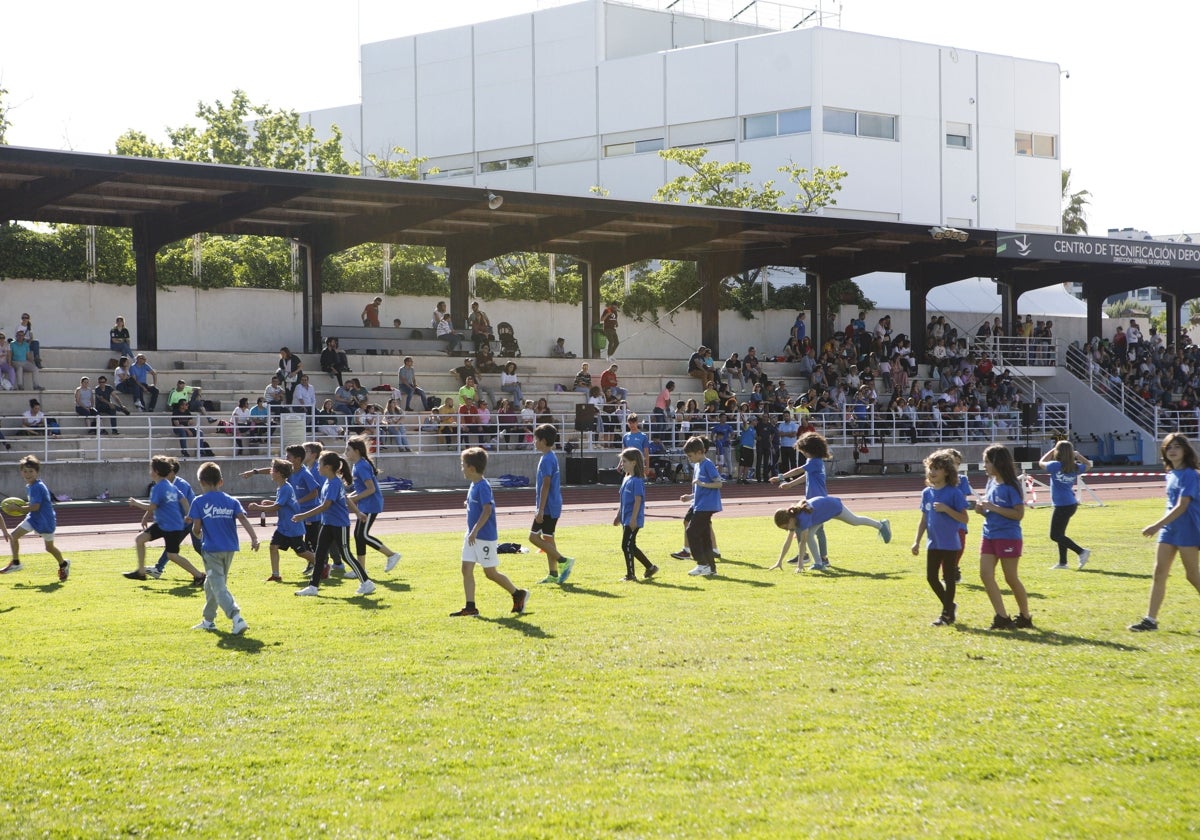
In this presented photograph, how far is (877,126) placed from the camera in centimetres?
6081

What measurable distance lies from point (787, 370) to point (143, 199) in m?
20.0

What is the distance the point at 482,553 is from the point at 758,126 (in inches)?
2024

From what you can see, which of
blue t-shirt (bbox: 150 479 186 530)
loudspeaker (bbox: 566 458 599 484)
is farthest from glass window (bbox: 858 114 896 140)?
blue t-shirt (bbox: 150 479 186 530)

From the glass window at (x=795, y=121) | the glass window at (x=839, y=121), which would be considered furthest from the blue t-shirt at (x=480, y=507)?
the glass window at (x=839, y=121)

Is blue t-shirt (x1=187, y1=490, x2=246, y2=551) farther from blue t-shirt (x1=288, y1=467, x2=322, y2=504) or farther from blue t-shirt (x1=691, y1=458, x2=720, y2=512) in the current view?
blue t-shirt (x1=691, y1=458, x2=720, y2=512)

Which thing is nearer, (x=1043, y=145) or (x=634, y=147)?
(x=634, y=147)

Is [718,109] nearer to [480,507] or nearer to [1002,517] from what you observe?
[480,507]

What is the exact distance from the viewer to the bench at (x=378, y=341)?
121ft

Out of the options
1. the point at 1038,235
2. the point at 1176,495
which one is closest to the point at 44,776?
the point at 1176,495

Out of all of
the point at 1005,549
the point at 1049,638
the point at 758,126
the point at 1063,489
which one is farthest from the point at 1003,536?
the point at 758,126

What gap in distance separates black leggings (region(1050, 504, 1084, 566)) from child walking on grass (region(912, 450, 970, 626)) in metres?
4.75

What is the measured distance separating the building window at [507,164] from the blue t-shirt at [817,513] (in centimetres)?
5406

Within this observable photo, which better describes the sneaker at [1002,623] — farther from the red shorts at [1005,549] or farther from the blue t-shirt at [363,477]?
the blue t-shirt at [363,477]

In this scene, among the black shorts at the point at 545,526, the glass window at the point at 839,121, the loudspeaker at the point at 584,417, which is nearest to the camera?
the black shorts at the point at 545,526
